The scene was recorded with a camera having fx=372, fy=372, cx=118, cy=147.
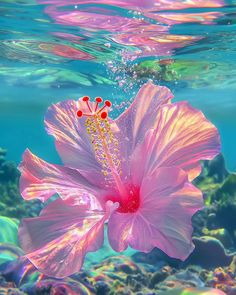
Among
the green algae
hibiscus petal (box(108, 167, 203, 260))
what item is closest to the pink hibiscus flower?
hibiscus petal (box(108, 167, 203, 260))

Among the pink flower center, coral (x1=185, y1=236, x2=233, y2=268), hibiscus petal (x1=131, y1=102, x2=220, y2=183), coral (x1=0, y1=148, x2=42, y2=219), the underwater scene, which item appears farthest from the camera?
coral (x1=0, y1=148, x2=42, y2=219)

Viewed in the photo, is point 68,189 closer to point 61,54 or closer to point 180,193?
point 180,193

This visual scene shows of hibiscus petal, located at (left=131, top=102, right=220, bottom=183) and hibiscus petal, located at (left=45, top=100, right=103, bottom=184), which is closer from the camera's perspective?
hibiscus petal, located at (left=131, top=102, right=220, bottom=183)

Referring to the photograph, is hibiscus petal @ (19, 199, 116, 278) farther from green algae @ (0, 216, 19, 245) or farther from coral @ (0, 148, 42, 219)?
coral @ (0, 148, 42, 219)

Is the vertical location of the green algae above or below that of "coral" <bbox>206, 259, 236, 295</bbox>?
below

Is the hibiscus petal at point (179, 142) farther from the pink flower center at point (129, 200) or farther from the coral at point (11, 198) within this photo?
the coral at point (11, 198)

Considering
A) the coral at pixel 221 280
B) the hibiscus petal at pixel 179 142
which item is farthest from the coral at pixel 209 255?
the hibiscus petal at pixel 179 142

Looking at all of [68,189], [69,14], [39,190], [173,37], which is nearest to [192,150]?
[68,189]
